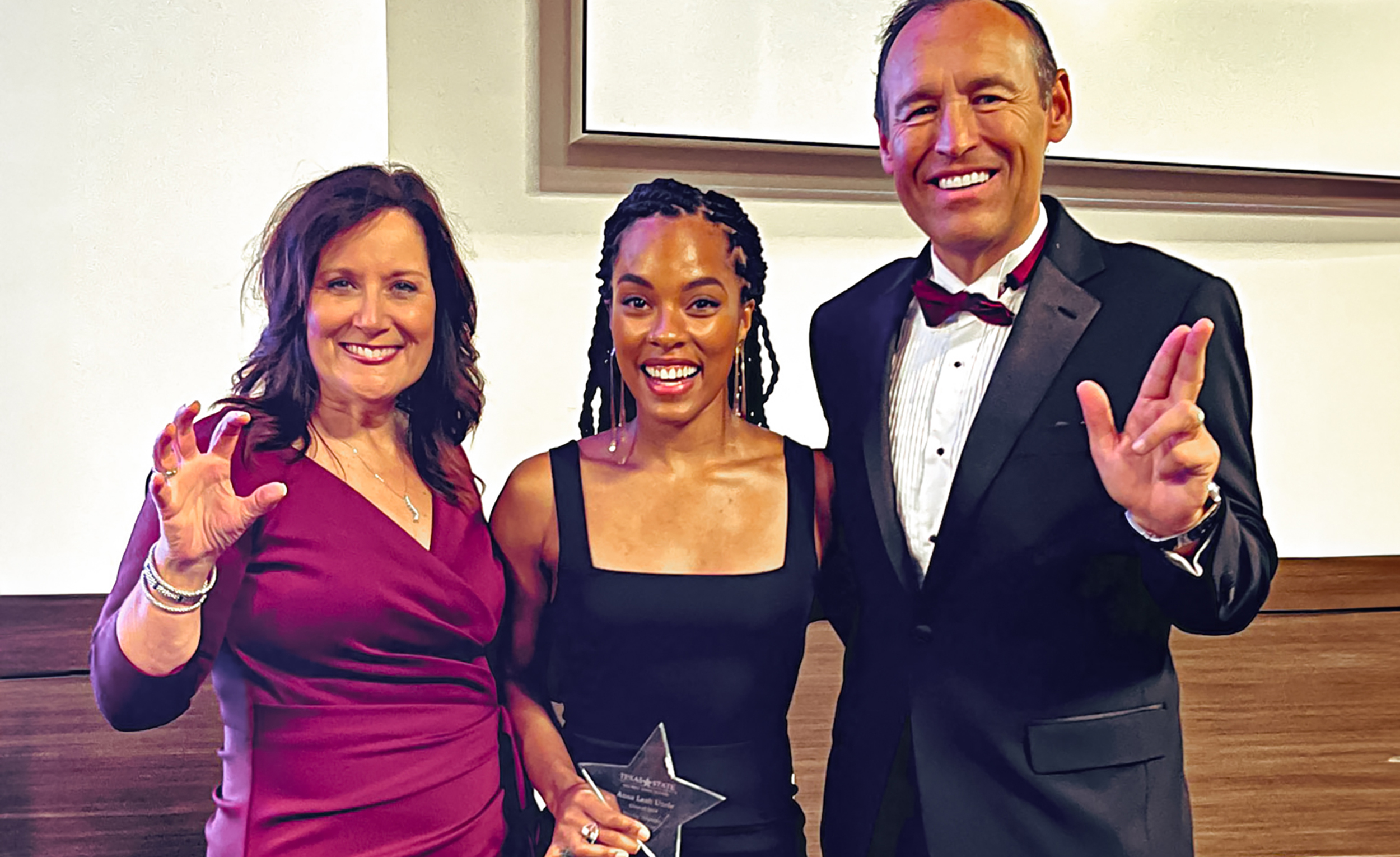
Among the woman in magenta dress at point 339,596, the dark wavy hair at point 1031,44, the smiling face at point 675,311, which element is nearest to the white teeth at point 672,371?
the smiling face at point 675,311

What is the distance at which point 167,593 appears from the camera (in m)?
1.08

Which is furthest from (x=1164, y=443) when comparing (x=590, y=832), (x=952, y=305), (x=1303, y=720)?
(x=1303, y=720)

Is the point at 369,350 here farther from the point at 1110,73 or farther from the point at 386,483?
the point at 1110,73

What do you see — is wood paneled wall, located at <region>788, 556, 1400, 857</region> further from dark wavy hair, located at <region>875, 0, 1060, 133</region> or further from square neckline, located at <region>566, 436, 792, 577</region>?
dark wavy hair, located at <region>875, 0, 1060, 133</region>

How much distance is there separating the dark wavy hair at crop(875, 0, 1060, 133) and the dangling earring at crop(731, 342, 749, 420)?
0.32m

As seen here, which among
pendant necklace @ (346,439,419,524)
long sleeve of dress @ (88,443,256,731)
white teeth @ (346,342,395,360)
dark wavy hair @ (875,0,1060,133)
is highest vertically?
dark wavy hair @ (875,0,1060,133)

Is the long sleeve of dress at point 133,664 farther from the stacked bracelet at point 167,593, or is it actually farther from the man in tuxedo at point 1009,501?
the man in tuxedo at point 1009,501

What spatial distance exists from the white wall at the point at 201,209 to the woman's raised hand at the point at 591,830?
1.42 feet

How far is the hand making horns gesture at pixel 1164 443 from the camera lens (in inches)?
38.2

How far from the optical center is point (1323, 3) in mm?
1651

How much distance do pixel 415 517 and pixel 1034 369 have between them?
724 millimetres

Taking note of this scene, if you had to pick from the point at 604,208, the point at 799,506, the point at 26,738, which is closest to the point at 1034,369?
the point at 799,506

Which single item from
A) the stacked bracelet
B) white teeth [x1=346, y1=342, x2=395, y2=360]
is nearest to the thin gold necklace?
white teeth [x1=346, y1=342, x2=395, y2=360]

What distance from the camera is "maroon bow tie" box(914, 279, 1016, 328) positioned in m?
1.22
